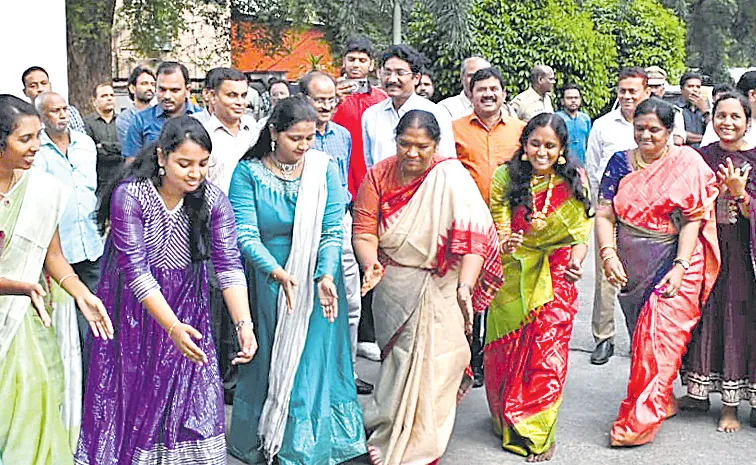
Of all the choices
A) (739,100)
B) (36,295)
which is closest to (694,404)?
(739,100)

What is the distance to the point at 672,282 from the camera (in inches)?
205

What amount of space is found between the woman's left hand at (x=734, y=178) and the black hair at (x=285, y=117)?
6.98 ft

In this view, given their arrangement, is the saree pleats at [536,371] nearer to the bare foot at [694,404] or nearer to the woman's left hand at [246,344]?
the bare foot at [694,404]

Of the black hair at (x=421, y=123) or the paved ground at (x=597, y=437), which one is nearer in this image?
the black hair at (x=421, y=123)

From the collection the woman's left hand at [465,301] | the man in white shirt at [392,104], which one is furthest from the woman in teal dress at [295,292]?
the man in white shirt at [392,104]

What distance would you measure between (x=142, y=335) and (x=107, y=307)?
0.64ft

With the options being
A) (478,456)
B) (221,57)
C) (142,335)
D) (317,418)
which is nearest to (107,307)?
(142,335)

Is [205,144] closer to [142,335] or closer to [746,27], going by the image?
[142,335]

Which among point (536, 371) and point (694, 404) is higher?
point (536, 371)

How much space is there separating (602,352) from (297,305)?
295 centimetres

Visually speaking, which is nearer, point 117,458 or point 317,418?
point 117,458

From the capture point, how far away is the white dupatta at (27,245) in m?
3.95

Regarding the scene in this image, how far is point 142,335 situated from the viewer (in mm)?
4148

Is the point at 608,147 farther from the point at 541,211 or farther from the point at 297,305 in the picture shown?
the point at 297,305
